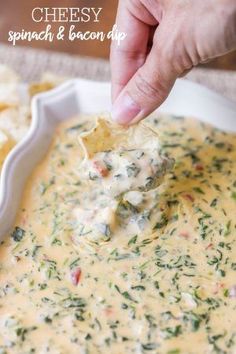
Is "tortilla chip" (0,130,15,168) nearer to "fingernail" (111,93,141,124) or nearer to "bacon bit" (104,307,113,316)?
"fingernail" (111,93,141,124)

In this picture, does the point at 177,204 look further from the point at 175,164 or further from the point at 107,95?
the point at 107,95

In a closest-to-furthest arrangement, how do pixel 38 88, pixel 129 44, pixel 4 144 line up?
1. pixel 129 44
2. pixel 4 144
3. pixel 38 88

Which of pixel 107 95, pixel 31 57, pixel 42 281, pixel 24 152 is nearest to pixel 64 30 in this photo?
pixel 31 57

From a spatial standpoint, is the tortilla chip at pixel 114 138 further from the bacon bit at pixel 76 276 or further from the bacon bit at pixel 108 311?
the bacon bit at pixel 108 311

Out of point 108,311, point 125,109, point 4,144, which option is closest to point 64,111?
point 4,144

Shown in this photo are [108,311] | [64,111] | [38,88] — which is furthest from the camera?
[38,88]

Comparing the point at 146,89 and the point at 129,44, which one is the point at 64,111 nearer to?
the point at 129,44
